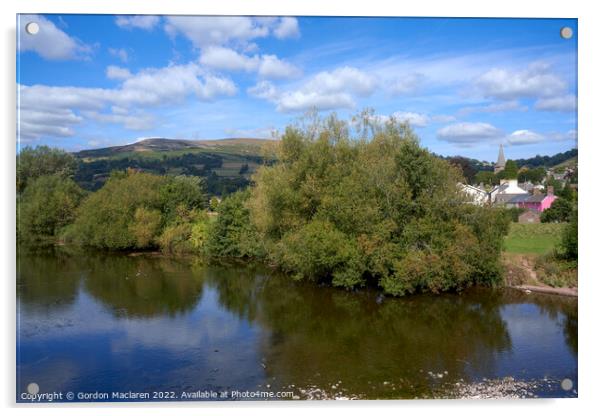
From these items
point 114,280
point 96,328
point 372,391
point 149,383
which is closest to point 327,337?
point 372,391

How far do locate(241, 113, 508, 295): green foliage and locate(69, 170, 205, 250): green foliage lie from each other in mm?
8845

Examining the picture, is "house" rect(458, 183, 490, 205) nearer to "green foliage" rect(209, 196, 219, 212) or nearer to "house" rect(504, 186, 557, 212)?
"house" rect(504, 186, 557, 212)

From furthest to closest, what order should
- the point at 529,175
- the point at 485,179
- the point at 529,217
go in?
1. the point at 485,179
2. the point at 529,217
3. the point at 529,175

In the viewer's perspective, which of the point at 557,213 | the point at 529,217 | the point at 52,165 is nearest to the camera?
the point at 557,213

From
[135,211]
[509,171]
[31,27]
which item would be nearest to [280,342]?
[31,27]

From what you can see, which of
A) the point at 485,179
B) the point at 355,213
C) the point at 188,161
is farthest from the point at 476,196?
the point at 188,161

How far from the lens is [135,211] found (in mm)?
20594

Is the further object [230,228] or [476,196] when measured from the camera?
[230,228]

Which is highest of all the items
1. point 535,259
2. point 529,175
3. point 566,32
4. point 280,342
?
point 566,32

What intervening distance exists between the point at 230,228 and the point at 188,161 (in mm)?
3846

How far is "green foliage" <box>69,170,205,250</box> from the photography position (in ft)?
64.5

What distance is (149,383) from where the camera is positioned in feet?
21.2

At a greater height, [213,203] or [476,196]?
[476,196]

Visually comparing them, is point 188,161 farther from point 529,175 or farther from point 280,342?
point 529,175
